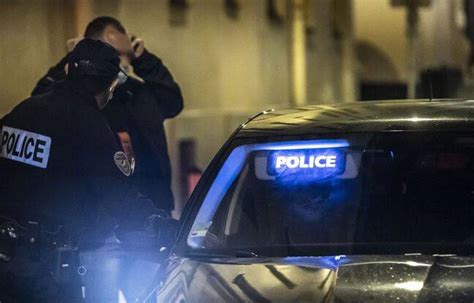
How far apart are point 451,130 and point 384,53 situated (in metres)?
24.2

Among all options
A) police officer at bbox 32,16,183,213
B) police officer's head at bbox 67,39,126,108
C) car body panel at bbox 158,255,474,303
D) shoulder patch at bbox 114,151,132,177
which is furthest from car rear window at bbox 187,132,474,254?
police officer at bbox 32,16,183,213

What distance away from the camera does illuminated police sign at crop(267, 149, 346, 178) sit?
5.13 meters

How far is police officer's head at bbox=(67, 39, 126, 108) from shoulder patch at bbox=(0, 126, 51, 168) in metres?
0.34

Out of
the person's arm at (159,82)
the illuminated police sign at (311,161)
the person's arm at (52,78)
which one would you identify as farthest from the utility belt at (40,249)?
the person's arm at (159,82)

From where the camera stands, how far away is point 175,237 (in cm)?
505

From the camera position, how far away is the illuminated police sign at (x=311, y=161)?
202 inches

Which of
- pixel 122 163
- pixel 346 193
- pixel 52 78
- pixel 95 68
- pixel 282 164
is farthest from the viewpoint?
pixel 52 78

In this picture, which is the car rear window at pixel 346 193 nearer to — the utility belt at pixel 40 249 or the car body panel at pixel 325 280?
the car body panel at pixel 325 280

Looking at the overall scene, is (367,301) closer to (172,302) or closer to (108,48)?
(172,302)

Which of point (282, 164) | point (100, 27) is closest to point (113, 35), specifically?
point (100, 27)

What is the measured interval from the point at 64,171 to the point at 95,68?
507mm

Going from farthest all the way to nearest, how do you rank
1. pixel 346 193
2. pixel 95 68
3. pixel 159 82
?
pixel 159 82 → pixel 95 68 → pixel 346 193

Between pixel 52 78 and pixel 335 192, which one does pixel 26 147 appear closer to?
pixel 335 192

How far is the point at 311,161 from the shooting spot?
514 centimetres
